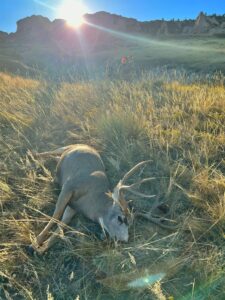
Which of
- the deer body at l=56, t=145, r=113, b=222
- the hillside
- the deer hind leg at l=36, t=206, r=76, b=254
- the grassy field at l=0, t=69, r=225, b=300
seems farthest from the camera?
the hillside

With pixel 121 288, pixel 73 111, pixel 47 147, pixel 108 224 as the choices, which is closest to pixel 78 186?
pixel 108 224

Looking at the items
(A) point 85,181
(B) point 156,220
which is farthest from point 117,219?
(A) point 85,181

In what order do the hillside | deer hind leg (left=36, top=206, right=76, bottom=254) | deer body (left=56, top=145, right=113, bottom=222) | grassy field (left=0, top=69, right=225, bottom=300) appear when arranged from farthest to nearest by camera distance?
the hillside < deer body (left=56, top=145, right=113, bottom=222) < deer hind leg (left=36, top=206, right=76, bottom=254) < grassy field (left=0, top=69, right=225, bottom=300)

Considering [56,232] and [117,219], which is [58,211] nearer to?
[56,232]

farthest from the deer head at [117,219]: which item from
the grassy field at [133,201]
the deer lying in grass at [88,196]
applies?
the grassy field at [133,201]

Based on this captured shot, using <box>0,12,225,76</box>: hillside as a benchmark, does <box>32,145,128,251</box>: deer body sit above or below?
above

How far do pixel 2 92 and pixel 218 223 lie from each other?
7481 mm

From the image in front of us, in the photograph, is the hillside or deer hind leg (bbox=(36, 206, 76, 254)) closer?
deer hind leg (bbox=(36, 206, 76, 254))

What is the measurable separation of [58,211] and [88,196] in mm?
444

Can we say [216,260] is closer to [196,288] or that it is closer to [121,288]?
[196,288]

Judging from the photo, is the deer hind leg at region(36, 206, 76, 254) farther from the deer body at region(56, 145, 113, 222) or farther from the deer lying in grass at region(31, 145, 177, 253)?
the deer body at region(56, 145, 113, 222)

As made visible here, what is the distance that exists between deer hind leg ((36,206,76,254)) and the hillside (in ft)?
66.3

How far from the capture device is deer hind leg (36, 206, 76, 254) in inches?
169

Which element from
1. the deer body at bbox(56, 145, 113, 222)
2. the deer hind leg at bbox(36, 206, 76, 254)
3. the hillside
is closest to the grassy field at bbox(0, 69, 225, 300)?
the deer hind leg at bbox(36, 206, 76, 254)
